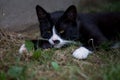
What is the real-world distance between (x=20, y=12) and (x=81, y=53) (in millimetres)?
1436

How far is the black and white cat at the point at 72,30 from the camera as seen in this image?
4.85 metres

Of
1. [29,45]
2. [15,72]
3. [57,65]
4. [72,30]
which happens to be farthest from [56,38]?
[15,72]

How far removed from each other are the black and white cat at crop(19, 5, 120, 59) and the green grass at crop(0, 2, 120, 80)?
116 mm

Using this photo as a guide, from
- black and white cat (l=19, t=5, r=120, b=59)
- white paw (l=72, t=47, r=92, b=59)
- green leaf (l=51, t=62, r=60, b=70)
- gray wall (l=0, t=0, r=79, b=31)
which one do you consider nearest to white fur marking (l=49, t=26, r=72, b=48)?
black and white cat (l=19, t=5, r=120, b=59)

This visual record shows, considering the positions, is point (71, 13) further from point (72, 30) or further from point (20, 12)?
point (20, 12)

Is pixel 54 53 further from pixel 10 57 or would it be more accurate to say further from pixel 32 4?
pixel 32 4

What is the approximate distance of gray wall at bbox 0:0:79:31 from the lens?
216 inches

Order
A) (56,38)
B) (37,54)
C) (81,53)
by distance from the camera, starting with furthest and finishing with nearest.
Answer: (56,38), (81,53), (37,54)

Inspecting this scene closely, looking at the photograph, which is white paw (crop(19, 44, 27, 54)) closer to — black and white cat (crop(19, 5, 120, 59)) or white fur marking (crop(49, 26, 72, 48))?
black and white cat (crop(19, 5, 120, 59))

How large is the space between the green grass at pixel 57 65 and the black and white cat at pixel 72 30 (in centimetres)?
12

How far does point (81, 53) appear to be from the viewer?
472cm

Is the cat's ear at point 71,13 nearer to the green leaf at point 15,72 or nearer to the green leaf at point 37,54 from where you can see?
the green leaf at point 37,54

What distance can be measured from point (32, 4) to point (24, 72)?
2033mm

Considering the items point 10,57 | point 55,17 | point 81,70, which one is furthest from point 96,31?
point 10,57
